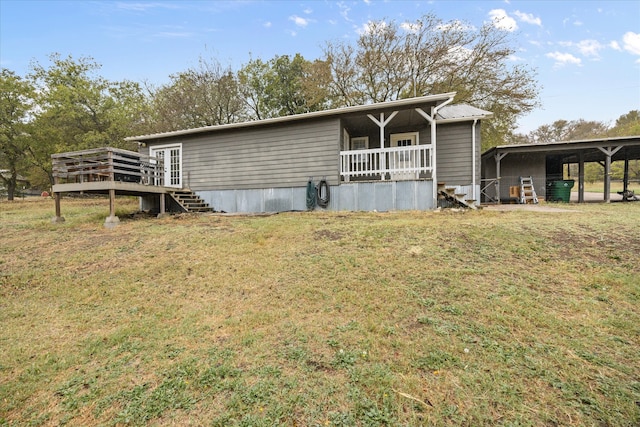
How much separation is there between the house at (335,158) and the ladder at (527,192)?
433cm

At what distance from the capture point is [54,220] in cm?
870

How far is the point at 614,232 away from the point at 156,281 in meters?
7.59

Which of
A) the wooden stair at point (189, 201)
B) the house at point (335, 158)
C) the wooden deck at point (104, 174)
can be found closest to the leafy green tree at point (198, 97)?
the house at point (335, 158)

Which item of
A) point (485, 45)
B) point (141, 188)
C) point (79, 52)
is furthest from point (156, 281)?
point (79, 52)

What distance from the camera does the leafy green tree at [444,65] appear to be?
15742mm

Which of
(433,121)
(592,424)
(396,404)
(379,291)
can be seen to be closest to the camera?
(592,424)

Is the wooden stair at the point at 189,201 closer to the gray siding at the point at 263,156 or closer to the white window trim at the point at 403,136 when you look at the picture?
the gray siding at the point at 263,156

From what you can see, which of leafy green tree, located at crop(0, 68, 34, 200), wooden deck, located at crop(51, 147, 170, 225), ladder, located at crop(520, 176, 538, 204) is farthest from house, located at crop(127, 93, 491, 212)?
leafy green tree, located at crop(0, 68, 34, 200)

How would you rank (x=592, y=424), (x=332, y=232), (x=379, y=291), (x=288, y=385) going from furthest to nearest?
(x=332, y=232) → (x=379, y=291) → (x=288, y=385) → (x=592, y=424)

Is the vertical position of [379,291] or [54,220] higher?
[54,220]

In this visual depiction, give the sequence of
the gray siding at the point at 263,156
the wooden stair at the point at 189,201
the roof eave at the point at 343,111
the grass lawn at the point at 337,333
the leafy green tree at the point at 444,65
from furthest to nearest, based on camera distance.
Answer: the leafy green tree at the point at 444,65 < the wooden stair at the point at 189,201 < the gray siding at the point at 263,156 < the roof eave at the point at 343,111 < the grass lawn at the point at 337,333

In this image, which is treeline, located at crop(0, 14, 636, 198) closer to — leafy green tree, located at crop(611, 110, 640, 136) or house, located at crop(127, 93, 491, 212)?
house, located at crop(127, 93, 491, 212)

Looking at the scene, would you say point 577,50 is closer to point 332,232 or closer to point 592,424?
point 332,232

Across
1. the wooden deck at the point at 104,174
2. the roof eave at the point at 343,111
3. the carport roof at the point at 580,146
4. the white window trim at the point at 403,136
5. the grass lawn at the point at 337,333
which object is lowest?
the grass lawn at the point at 337,333
